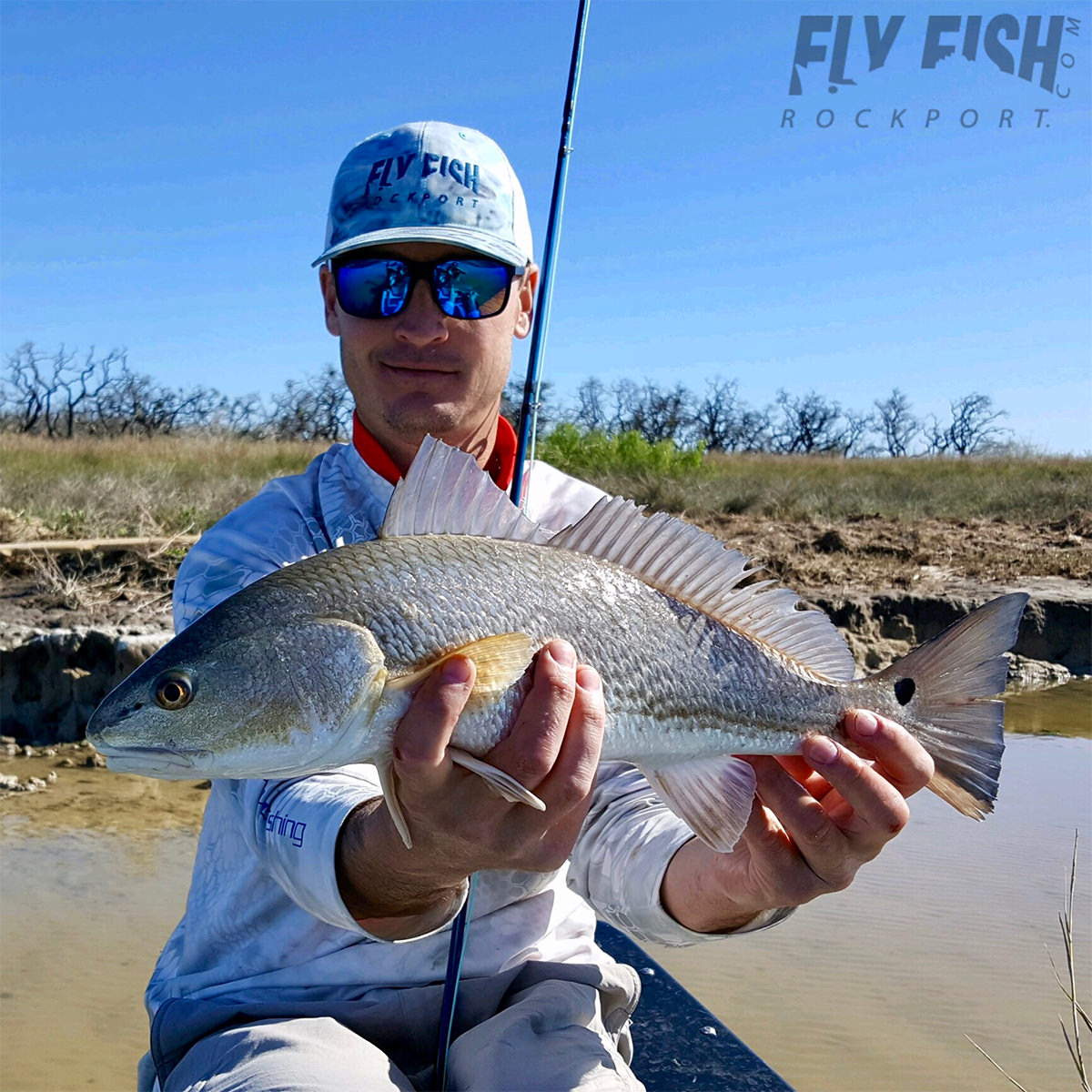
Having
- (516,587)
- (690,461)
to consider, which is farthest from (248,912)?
(690,461)

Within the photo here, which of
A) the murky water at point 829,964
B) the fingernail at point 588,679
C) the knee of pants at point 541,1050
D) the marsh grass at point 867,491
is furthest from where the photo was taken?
the marsh grass at point 867,491

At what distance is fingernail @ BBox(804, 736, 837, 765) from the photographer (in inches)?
78.9

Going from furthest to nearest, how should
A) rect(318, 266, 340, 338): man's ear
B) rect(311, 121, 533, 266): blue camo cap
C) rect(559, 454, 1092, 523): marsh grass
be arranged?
rect(559, 454, 1092, 523): marsh grass
rect(318, 266, 340, 338): man's ear
rect(311, 121, 533, 266): blue camo cap

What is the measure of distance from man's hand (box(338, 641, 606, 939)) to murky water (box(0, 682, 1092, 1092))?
278 centimetres

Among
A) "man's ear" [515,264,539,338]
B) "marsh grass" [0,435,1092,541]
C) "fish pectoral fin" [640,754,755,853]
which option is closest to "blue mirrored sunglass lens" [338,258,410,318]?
"man's ear" [515,264,539,338]

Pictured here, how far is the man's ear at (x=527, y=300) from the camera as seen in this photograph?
3203 millimetres

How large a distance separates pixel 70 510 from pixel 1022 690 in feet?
32.9

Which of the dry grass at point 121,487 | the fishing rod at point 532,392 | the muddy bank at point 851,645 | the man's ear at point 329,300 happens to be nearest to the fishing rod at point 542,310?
the fishing rod at point 532,392

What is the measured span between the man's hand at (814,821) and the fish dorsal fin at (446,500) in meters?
0.71

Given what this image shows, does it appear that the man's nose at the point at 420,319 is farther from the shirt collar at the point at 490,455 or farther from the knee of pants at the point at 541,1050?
the knee of pants at the point at 541,1050

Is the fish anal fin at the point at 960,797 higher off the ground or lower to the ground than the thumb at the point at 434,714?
lower

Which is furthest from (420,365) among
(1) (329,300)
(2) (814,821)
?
(2) (814,821)

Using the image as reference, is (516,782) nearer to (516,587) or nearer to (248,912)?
(516,587)

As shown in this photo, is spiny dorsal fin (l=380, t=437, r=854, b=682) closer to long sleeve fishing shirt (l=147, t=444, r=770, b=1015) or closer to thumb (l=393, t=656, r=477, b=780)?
thumb (l=393, t=656, r=477, b=780)
